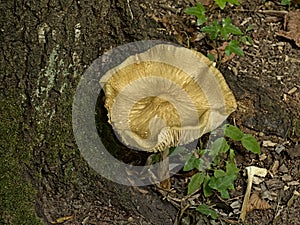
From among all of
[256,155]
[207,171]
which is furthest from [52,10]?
[256,155]

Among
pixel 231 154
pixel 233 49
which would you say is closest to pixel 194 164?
pixel 231 154

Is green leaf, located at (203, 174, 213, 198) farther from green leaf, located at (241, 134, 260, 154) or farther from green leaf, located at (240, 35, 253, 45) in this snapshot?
green leaf, located at (240, 35, 253, 45)

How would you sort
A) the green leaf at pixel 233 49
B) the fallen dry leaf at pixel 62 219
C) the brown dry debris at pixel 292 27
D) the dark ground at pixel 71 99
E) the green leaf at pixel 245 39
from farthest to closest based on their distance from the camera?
the brown dry debris at pixel 292 27 < the green leaf at pixel 245 39 < the green leaf at pixel 233 49 < the fallen dry leaf at pixel 62 219 < the dark ground at pixel 71 99

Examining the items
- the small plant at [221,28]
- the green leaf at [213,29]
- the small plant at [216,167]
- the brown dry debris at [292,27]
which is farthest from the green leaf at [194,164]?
the brown dry debris at [292,27]

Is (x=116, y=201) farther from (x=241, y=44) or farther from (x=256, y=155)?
(x=241, y=44)

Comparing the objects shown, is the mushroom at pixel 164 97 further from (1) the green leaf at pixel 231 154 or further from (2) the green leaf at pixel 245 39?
(2) the green leaf at pixel 245 39

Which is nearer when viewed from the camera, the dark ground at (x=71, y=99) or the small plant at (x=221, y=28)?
the dark ground at (x=71, y=99)

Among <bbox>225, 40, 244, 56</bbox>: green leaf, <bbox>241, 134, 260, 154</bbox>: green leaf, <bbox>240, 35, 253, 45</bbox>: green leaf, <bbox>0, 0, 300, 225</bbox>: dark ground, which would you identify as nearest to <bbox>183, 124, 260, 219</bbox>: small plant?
<bbox>241, 134, 260, 154</bbox>: green leaf
